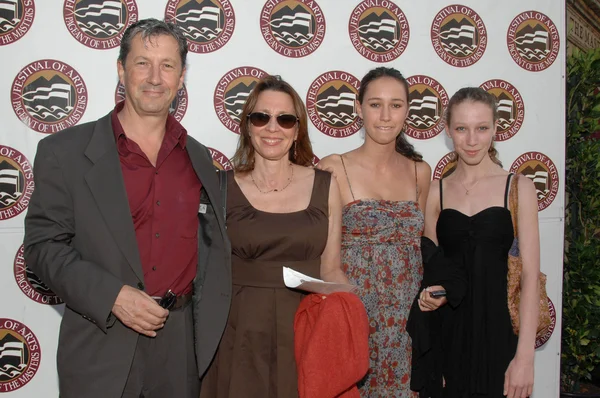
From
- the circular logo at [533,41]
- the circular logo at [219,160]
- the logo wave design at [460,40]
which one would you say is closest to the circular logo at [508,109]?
the circular logo at [533,41]

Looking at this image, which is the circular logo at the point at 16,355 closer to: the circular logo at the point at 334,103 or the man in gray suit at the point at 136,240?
the man in gray suit at the point at 136,240

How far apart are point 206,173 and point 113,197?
1.52 ft

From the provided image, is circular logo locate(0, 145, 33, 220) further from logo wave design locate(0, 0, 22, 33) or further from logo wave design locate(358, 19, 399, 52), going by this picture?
logo wave design locate(358, 19, 399, 52)

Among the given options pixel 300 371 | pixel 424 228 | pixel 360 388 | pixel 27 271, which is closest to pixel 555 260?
pixel 424 228

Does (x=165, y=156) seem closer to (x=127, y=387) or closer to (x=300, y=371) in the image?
(x=127, y=387)

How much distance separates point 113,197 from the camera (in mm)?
1973

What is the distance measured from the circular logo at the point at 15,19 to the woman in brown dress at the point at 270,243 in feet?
5.37

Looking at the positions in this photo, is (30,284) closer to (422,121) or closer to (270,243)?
(270,243)

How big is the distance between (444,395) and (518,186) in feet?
3.54

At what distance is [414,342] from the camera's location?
101 inches

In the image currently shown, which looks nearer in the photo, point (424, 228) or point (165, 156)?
point (165, 156)

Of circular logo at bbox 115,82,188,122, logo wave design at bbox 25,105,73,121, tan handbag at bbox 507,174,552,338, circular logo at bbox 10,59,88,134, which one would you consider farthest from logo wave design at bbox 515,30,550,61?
logo wave design at bbox 25,105,73,121

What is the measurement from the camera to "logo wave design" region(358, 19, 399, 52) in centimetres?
366

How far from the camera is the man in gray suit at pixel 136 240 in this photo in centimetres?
189
